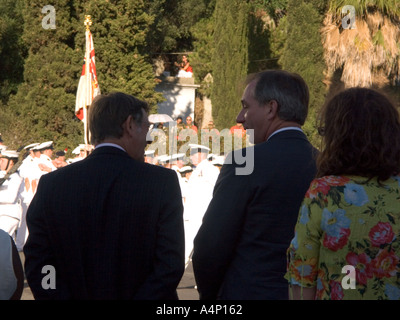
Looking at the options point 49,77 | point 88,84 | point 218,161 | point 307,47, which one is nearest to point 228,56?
point 307,47

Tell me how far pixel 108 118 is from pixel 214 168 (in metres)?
9.62

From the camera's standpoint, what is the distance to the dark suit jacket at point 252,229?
3008 millimetres

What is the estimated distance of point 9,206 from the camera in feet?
36.3

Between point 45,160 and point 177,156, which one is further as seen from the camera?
point 177,156

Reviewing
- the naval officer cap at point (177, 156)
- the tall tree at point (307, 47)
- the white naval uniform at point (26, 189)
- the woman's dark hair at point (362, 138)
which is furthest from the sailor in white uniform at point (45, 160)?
the woman's dark hair at point (362, 138)

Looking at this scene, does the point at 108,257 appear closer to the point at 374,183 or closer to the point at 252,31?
the point at 374,183

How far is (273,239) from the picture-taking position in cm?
302

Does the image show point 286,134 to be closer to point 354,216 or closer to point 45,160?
point 354,216

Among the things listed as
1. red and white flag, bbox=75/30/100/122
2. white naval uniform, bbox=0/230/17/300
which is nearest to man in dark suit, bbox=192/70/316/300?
white naval uniform, bbox=0/230/17/300

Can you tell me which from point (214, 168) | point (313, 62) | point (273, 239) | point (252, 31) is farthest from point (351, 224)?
point (252, 31)

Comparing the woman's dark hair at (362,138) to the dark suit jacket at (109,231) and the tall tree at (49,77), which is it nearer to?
the dark suit jacket at (109,231)

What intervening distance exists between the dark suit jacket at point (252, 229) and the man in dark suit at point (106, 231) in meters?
0.14

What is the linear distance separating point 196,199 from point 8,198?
2.76 metres

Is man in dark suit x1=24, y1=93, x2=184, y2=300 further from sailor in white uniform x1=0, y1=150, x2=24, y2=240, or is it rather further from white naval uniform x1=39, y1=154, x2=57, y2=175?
white naval uniform x1=39, y1=154, x2=57, y2=175
